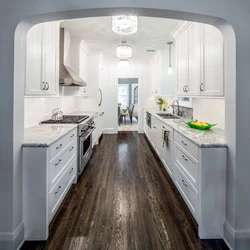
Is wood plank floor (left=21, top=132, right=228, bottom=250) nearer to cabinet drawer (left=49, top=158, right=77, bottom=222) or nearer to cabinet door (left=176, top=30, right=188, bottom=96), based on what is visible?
cabinet drawer (left=49, top=158, right=77, bottom=222)

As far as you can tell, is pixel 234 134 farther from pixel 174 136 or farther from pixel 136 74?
pixel 136 74

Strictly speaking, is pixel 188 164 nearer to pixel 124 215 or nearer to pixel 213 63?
pixel 124 215

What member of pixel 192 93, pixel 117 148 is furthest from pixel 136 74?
pixel 192 93

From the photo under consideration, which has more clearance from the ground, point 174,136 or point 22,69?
point 22,69

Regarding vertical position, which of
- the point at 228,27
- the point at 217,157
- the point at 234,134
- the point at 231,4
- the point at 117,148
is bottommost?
the point at 117,148

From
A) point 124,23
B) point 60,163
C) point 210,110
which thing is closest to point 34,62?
point 60,163

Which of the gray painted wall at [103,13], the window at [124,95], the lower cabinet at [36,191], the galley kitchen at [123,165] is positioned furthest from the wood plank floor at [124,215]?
the window at [124,95]

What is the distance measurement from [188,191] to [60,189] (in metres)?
1.48

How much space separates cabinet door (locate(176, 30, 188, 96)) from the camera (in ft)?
11.1

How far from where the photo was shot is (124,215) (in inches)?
95.3

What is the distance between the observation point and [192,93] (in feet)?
10.2

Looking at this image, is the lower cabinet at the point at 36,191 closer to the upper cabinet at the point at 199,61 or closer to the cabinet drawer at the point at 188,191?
the cabinet drawer at the point at 188,191

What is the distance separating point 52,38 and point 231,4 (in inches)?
87.2

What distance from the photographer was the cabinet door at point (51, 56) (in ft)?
8.90
